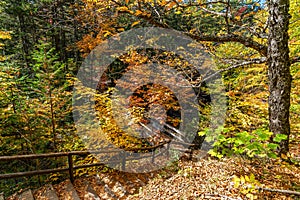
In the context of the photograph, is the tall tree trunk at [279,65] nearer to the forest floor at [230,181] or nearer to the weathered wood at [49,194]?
the forest floor at [230,181]

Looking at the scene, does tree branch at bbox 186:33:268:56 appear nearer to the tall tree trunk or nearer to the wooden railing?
the tall tree trunk

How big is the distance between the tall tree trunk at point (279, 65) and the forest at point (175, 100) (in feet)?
0.05

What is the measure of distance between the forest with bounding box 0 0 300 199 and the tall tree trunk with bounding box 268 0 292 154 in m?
0.02

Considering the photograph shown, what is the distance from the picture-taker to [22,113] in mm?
4996

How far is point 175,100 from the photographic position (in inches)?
303

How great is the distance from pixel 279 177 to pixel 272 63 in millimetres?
1847

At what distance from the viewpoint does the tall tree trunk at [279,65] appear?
2.90 m

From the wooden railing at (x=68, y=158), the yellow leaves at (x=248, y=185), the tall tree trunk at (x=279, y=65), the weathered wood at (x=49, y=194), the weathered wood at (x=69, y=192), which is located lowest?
the weathered wood at (x=69, y=192)

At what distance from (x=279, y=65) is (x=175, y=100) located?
483cm

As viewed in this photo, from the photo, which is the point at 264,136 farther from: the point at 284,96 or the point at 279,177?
the point at 284,96

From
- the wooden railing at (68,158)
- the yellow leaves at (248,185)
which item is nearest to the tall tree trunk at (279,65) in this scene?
the yellow leaves at (248,185)

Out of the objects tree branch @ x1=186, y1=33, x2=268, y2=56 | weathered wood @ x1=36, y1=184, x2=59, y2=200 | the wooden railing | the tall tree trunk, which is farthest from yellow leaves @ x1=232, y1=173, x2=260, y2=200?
weathered wood @ x1=36, y1=184, x2=59, y2=200

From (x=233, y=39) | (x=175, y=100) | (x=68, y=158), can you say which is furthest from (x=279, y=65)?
(x=175, y=100)

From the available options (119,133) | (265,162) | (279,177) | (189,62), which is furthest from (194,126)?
(279,177)
